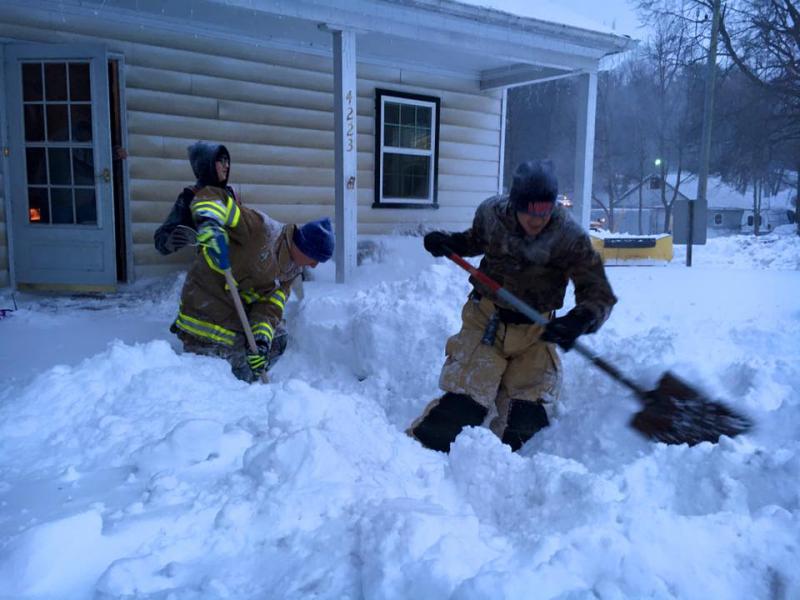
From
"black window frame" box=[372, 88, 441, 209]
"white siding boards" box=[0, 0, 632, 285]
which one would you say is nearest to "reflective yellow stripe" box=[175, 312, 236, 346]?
"white siding boards" box=[0, 0, 632, 285]

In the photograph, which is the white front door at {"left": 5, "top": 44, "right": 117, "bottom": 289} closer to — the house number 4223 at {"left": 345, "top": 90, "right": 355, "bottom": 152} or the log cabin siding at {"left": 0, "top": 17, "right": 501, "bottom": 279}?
the log cabin siding at {"left": 0, "top": 17, "right": 501, "bottom": 279}

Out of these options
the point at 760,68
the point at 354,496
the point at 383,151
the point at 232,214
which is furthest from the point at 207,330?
the point at 760,68

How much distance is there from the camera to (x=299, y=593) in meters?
1.64

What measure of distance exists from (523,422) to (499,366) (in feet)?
1.20

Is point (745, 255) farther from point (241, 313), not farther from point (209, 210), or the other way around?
point (209, 210)

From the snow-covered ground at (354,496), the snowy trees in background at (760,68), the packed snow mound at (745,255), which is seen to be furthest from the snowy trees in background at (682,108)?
the snow-covered ground at (354,496)

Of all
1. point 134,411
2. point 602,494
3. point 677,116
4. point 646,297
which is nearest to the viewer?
point 602,494

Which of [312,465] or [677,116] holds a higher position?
[677,116]

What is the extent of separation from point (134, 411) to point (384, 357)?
7.96 ft

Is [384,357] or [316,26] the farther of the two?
[316,26]

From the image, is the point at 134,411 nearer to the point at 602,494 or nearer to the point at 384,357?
the point at 602,494

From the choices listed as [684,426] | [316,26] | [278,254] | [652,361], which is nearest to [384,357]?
[278,254]

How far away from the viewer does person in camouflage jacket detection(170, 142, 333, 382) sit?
159 inches

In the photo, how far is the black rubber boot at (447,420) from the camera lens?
3.47m
